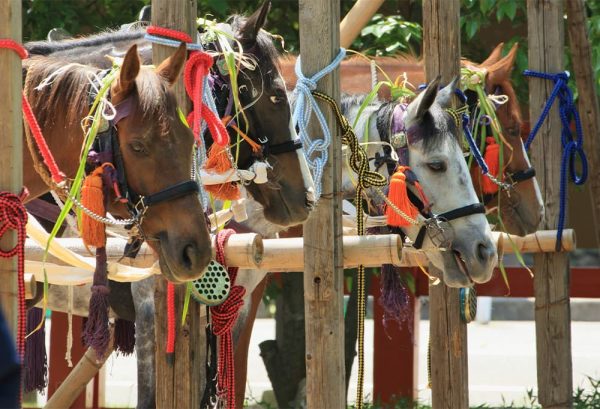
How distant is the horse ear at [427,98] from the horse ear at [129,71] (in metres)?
1.72

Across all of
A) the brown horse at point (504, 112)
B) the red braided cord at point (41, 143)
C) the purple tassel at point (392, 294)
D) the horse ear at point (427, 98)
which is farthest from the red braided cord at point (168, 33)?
the brown horse at point (504, 112)

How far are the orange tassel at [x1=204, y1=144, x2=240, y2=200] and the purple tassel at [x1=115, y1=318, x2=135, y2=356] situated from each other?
4.10ft

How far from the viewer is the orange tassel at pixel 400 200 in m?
5.38

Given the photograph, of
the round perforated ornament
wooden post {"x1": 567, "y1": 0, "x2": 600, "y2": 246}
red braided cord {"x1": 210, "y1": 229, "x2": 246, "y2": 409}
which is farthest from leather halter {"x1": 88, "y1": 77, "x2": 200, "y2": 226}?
wooden post {"x1": 567, "y1": 0, "x2": 600, "y2": 246}

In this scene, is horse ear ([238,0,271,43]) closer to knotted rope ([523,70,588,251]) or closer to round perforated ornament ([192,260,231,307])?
round perforated ornament ([192,260,231,307])

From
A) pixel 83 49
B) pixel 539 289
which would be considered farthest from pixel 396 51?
pixel 83 49

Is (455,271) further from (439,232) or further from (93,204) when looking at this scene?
(93,204)

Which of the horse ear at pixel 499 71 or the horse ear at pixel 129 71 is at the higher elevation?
the horse ear at pixel 499 71

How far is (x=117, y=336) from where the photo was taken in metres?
5.90

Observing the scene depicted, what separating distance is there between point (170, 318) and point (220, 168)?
1.04m

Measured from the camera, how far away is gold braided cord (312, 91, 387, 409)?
4.62 meters

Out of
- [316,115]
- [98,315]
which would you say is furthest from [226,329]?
[316,115]

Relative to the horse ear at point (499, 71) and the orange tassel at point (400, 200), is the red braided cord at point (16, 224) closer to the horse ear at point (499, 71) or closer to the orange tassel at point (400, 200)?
the orange tassel at point (400, 200)

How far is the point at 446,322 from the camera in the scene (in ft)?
17.4
